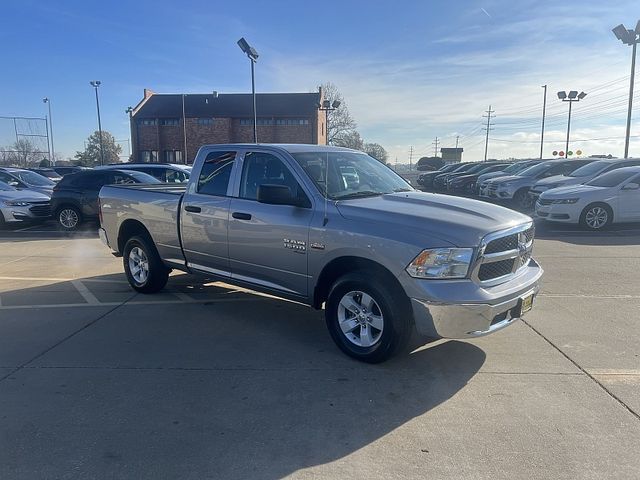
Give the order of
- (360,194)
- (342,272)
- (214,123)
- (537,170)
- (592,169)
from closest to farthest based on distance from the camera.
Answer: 1. (342,272)
2. (360,194)
3. (592,169)
4. (537,170)
5. (214,123)

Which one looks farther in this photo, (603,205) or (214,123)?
(214,123)

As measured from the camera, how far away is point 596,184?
12227 millimetres

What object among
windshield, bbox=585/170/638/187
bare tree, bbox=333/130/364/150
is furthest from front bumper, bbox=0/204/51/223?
bare tree, bbox=333/130/364/150

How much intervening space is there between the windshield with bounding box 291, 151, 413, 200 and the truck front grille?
1.38 meters

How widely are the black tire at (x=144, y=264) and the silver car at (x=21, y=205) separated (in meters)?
7.95

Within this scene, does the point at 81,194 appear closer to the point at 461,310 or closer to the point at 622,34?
the point at 461,310

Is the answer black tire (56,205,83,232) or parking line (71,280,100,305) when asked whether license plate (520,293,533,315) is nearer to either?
parking line (71,280,100,305)

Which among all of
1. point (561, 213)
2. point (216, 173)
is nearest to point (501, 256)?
point (216, 173)

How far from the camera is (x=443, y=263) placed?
3.80m

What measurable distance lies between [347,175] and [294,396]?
7.68 ft

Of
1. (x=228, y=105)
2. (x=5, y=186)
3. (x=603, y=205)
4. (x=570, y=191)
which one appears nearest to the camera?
(x=603, y=205)

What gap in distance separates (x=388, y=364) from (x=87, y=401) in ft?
7.94

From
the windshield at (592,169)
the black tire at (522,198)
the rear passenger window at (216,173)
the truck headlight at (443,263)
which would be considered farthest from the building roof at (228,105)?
the truck headlight at (443,263)

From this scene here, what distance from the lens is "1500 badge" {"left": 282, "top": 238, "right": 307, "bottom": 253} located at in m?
4.57
